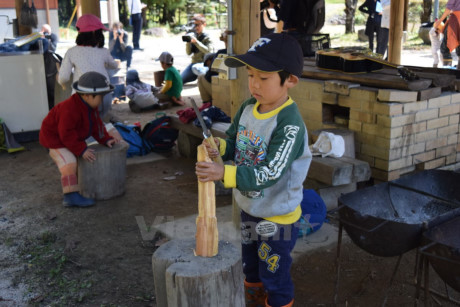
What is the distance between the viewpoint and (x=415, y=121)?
503 cm

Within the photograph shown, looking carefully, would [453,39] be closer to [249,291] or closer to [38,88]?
[38,88]

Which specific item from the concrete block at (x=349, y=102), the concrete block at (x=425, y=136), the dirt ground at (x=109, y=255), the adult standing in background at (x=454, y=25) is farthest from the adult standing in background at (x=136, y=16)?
the concrete block at (x=425, y=136)

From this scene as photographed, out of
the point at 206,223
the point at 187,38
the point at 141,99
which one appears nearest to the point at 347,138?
the point at 206,223

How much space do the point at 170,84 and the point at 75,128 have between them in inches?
187

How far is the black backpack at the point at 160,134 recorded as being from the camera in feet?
23.3

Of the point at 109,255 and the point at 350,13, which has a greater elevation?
the point at 350,13

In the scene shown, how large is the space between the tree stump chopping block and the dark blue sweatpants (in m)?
0.26

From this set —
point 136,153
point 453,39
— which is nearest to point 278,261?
point 136,153

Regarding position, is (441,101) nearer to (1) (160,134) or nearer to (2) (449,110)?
(2) (449,110)

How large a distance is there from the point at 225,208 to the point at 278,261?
232cm

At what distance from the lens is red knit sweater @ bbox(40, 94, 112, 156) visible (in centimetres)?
506

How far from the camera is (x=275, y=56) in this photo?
2646 millimetres

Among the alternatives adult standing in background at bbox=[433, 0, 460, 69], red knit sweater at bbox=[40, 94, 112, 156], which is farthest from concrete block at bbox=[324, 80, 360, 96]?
adult standing in background at bbox=[433, 0, 460, 69]

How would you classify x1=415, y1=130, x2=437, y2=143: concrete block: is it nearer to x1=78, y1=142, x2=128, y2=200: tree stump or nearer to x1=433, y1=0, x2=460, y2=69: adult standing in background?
x1=78, y1=142, x2=128, y2=200: tree stump
